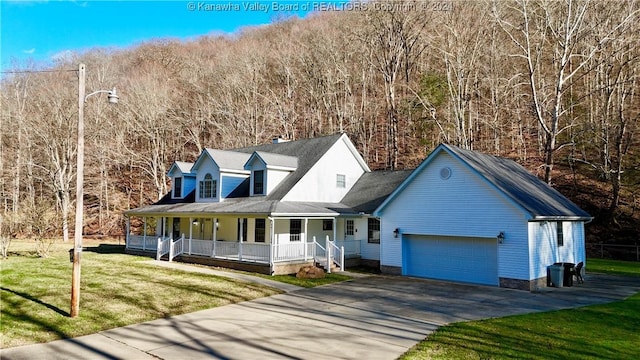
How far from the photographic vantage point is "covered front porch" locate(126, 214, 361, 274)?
62.9 feet

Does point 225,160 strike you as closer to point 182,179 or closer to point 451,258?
point 182,179

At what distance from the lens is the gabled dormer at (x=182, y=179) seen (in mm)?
27266

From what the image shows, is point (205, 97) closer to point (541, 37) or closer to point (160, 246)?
point (160, 246)

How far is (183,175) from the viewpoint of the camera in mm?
27312

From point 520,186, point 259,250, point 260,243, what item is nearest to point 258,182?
point 260,243

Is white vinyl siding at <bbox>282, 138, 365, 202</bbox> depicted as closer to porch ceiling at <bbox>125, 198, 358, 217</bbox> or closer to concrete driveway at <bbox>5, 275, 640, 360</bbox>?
porch ceiling at <bbox>125, 198, 358, 217</bbox>

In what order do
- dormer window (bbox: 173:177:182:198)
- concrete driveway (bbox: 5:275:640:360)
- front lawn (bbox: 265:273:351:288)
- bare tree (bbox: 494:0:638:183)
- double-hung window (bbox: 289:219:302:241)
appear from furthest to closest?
dormer window (bbox: 173:177:182:198)
bare tree (bbox: 494:0:638:183)
double-hung window (bbox: 289:219:302:241)
front lawn (bbox: 265:273:351:288)
concrete driveway (bbox: 5:275:640:360)

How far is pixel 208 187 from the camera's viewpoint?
2488cm

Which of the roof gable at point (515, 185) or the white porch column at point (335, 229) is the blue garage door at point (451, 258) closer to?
the roof gable at point (515, 185)

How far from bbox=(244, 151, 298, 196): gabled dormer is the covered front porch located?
69.7 inches

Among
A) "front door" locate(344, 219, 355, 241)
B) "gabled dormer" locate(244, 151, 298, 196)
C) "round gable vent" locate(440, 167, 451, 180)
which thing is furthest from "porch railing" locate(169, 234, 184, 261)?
"round gable vent" locate(440, 167, 451, 180)

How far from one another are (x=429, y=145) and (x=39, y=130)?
119ft

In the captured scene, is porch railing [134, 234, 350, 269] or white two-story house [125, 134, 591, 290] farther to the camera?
porch railing [134, 234, 350, 269]

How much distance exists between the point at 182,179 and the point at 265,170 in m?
7.72
